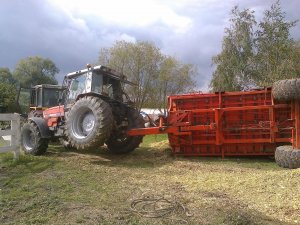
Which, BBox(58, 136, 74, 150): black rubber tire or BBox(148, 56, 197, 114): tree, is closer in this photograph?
BBox(58, 136, 74, 150): black rubber tire

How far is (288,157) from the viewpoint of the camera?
9172mm

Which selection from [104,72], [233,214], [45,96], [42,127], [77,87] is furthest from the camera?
[45,96]

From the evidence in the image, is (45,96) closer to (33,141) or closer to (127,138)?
(33,141)

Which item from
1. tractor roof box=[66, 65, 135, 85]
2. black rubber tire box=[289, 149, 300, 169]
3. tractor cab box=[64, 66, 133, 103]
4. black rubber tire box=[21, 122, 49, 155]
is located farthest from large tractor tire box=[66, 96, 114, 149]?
black rubber tire box=[289, 149, 300, 169]

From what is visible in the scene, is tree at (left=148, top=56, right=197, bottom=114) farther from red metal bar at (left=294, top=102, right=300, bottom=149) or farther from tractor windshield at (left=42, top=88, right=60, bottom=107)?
red metal bar at (left=294, top=102, right=300, bottom=149)

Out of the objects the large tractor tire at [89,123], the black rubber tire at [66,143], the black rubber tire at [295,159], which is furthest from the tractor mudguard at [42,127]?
the black rubber tire at [295,159]

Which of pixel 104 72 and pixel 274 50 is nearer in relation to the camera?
pixel 104 72

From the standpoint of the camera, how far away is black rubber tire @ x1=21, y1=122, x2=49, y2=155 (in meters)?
12.5

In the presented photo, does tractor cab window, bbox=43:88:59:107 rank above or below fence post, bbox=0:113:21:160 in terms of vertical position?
above

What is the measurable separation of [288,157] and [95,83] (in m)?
5.55

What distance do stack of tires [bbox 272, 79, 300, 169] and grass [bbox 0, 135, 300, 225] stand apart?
351 millimetres

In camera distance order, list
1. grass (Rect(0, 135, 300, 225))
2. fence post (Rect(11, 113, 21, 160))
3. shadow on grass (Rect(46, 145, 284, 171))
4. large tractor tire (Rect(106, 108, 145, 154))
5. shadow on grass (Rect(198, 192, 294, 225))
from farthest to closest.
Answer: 1. large tractor tire (Rect(106, 108, 145, 154))
2. fence post (Rect(11, 113, 21, 160))
3. shadow on grass (Rect(46, 145, 284, 171))
4. grass (Rect(0, 135, 300, 225))
5. shadow on grass (Rect(198, 192, 294, 225))

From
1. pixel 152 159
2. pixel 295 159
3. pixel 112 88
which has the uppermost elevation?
pixel 112 88

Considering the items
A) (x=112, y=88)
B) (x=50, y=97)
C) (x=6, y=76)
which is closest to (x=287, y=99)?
(x=112, y=88)
